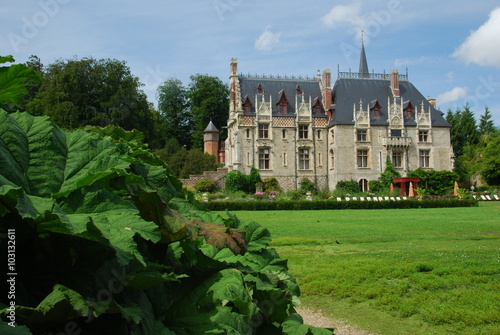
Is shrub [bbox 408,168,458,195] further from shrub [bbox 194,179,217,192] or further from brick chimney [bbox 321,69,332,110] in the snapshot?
shrub [bbox 194,179,217,192]

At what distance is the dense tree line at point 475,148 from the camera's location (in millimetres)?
47281

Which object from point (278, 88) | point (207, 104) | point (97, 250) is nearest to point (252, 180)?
point (278, 88)

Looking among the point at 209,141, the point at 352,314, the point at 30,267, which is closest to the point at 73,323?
the point at 30,267

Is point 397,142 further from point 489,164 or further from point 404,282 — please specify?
point 404,282

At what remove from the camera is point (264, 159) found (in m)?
41.8

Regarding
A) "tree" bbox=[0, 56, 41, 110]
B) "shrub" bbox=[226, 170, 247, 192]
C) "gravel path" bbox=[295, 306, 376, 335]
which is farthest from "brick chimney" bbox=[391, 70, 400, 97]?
"tree" bbox=[0, 56, 41, 110]

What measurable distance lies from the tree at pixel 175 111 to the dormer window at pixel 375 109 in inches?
1045

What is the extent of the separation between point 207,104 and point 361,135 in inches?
882

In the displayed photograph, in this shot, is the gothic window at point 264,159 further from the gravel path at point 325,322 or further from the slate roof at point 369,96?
the gravel path at point 325,322

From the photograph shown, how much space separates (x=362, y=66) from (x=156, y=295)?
2220 inches

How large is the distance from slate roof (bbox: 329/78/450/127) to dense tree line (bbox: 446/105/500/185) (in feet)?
24.9

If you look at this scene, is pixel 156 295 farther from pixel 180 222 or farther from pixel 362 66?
pixel 362 66

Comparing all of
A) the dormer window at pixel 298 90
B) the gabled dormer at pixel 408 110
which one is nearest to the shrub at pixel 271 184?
the dormer window at pixel 298 90

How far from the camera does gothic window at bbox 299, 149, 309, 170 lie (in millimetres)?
42500
